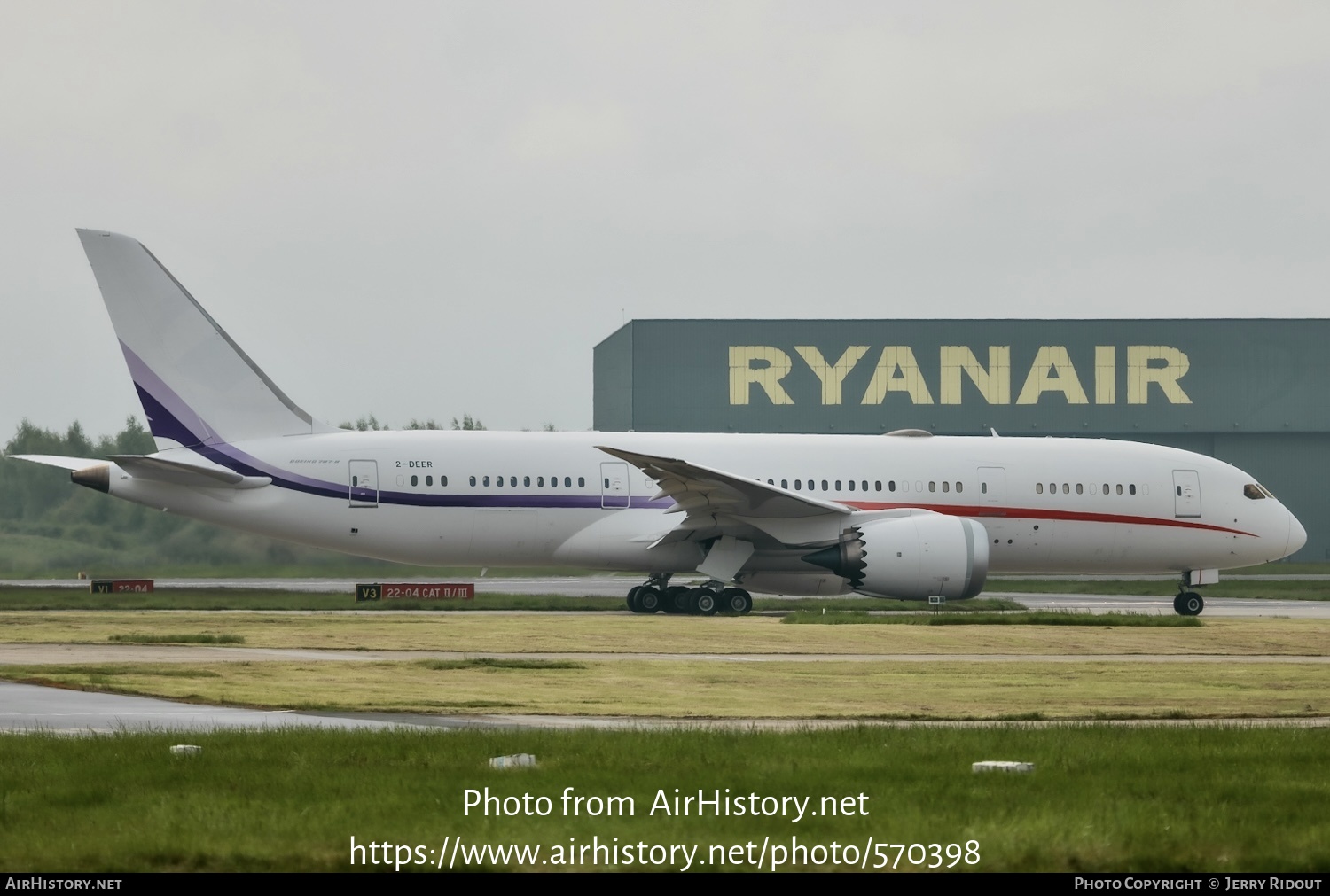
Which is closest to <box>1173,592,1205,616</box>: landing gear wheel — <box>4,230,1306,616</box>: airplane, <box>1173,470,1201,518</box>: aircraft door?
<box>4,230,1306,616</box>: airplane

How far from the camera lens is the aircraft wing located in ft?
89.9

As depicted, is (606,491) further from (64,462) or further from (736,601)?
(64,462)

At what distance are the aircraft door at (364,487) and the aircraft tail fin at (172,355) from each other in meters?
1.77

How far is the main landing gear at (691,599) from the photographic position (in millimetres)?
28609

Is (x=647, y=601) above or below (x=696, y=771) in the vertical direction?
above

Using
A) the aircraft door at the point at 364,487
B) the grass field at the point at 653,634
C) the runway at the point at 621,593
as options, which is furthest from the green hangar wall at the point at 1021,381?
the grass field at the point at 653,634

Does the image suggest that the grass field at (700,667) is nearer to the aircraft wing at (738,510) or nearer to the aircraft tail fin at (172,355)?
the aircraft wing at (738,510)

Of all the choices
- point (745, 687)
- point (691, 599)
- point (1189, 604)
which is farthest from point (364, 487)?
point (1189, 604)

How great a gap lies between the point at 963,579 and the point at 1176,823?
19.8 metres

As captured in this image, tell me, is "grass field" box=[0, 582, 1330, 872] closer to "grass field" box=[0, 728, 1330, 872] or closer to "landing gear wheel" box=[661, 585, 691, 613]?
"grass field" box=[0, 728, 1330, 872]

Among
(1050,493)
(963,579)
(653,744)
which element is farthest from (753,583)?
(653,744)

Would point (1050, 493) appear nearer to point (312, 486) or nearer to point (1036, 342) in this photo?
point (312, 486)

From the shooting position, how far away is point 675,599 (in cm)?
2906

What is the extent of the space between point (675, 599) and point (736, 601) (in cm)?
118
